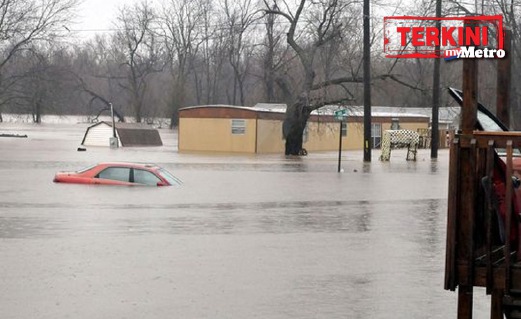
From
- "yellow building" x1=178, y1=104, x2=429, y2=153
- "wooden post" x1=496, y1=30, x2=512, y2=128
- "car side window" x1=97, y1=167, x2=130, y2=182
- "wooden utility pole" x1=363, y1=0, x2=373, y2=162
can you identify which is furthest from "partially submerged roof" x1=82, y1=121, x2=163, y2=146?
"wooden post" x1=496, y1=30, x2=512, y2=128

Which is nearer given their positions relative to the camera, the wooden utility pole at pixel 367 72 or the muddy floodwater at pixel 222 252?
the muddy floodwater at pixel 222 252

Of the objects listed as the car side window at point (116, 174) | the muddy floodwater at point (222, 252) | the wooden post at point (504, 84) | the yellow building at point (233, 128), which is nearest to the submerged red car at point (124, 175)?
the car side window at point (116, 174)

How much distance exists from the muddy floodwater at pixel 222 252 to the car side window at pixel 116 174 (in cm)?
100

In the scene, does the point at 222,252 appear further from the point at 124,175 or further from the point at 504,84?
the point at 124,175

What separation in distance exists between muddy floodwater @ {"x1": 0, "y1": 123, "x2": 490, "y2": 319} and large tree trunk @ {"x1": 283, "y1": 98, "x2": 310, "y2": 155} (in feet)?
75.8

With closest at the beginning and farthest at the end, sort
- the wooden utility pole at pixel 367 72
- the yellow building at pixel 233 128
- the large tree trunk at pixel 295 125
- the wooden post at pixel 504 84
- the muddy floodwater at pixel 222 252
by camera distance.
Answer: the muddy floodwater at pixel 222 252, the wooden post at pixel 504 84, the wooden utility pole at pixel 367 72, the large tree trunk at pixel 295 125, the yellow building at pixel 233 128

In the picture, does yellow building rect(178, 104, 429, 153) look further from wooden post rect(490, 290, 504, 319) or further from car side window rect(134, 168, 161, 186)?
wooden post rect(490, 290, 504, 319)

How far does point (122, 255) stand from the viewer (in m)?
14.0

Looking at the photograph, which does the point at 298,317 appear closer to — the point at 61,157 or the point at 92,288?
the point at 92,288

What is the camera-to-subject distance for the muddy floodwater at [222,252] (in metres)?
10.6

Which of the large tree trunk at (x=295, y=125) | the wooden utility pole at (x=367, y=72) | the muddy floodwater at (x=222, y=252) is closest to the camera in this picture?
the muddy floodwater at (x=222, y=252)

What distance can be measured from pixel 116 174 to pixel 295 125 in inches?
1038

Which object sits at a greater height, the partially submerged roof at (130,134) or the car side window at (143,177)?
the partially submerged roof at (130,134)

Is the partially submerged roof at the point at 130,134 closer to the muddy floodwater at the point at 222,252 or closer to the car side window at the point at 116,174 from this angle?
the muddy floodwater at the point at 222,252
